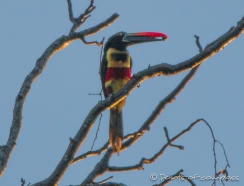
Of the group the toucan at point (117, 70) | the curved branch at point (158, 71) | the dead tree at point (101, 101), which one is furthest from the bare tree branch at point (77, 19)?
the toucan at point (117, 70)

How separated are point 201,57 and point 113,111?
10.8 feet

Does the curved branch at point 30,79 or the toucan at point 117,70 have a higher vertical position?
the toucan at point 117,70

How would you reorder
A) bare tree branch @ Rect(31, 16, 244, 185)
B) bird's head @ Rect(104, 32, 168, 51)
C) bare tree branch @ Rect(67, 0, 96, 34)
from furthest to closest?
bird's head @ Rect(104, 32, 168, 51) < bare tree branch @ Rect(67, 0, 96, 34) < bare tree branch @ Rect(31, 16, 244, 185)

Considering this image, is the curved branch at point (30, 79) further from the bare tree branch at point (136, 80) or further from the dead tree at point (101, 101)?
the bare tree branch at point (136, 80)

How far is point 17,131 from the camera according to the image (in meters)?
4.64

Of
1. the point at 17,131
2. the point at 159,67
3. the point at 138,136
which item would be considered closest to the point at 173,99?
the point at 138,136

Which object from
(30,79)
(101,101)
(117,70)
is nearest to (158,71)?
(101,101)

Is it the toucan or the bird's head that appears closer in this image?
the toucan

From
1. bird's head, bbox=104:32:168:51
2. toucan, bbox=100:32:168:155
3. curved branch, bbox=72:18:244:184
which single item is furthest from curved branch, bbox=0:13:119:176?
bird's head, bbox=104:32:168:51

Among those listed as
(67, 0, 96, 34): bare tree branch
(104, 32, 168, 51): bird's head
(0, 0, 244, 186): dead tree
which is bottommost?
(0, 0, 244, 186): dead tree

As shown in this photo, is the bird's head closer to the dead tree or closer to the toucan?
the toucan

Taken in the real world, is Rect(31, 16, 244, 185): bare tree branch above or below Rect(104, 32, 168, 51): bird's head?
below

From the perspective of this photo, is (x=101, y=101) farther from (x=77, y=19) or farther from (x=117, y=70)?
(x=117, y=70)

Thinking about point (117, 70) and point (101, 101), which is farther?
point (117, 70)
